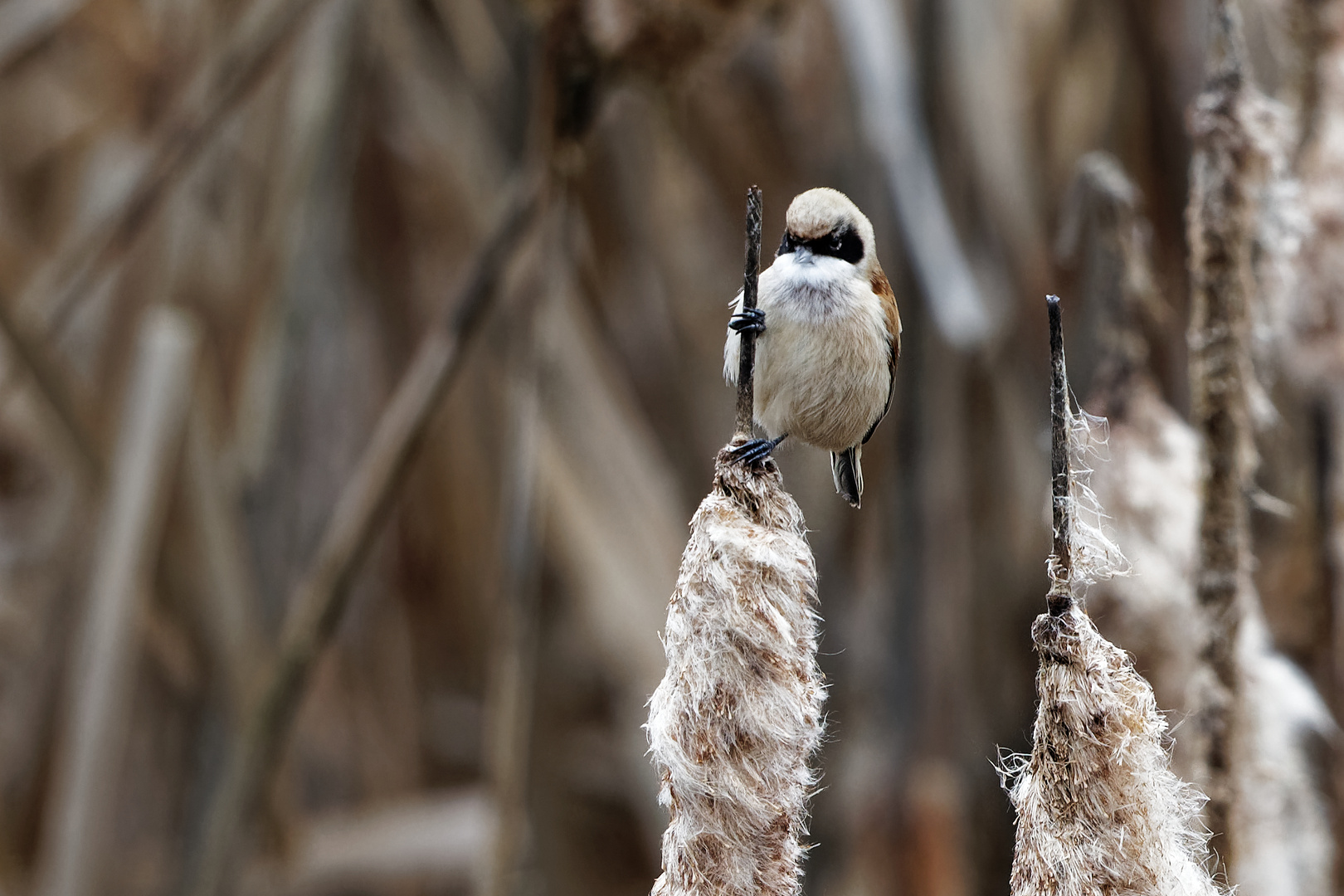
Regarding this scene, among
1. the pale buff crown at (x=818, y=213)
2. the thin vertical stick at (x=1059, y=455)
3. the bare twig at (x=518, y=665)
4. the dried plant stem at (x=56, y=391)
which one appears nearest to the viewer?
the thin vertical stick at (x=1059, y=455)

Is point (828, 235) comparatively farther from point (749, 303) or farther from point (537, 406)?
point (537, 406)

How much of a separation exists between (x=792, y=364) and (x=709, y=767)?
0.81 ft

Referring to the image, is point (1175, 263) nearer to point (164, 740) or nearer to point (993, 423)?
point (993, 423)

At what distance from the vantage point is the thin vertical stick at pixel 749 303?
1.33ft

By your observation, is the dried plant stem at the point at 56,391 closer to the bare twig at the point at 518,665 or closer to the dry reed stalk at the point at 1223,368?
the bare twig at the point at 518,665

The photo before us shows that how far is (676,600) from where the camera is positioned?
0.44 meters

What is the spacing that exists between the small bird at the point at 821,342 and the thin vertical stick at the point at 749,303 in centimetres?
12

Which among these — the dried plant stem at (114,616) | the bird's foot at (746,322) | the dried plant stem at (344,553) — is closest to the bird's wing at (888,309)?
the bird's foot at (746,322)

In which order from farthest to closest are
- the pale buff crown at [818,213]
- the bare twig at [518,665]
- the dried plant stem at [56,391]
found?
the dried plant stem at [56,391] → the bare twig at [518,665] → the pale buff crown at [818,213]

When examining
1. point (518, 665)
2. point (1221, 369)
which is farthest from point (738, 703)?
point (518, 665)

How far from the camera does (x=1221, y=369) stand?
681 millimetres

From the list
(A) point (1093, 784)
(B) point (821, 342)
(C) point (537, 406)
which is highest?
(C) point (537, 406)

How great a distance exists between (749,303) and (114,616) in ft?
3.82

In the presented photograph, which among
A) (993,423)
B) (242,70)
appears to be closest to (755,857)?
(993,423)
